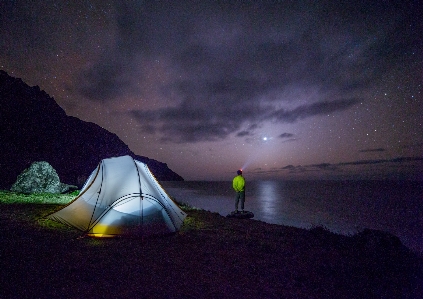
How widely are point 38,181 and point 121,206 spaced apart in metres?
13.3

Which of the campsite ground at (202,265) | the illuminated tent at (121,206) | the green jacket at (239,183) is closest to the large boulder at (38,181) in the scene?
the campsite ground at (202,265)

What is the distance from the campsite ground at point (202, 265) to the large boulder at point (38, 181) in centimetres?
979

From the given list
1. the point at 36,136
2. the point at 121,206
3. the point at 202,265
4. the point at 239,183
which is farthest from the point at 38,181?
the point at 36,136

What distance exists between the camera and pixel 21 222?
8031 mm

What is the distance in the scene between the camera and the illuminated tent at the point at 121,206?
725 centimetres

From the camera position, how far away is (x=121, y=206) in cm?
761

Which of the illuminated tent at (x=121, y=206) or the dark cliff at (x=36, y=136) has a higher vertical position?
the dark cliff at (x=36, y=136)

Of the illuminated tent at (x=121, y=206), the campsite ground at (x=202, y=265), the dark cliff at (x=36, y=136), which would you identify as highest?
the dark cliff at (x=36, y=136)

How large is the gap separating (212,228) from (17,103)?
70.6 m

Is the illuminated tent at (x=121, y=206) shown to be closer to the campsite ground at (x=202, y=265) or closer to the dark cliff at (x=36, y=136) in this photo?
the campsite ground at (x=202, y=265)

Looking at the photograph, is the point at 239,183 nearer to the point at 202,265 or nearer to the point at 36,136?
the point at 202,265

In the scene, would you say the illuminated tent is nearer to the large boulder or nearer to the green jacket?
the green jacket

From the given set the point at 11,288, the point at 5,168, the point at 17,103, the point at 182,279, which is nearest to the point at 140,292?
the point at 182,279

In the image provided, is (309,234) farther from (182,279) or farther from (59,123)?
(59,123)
